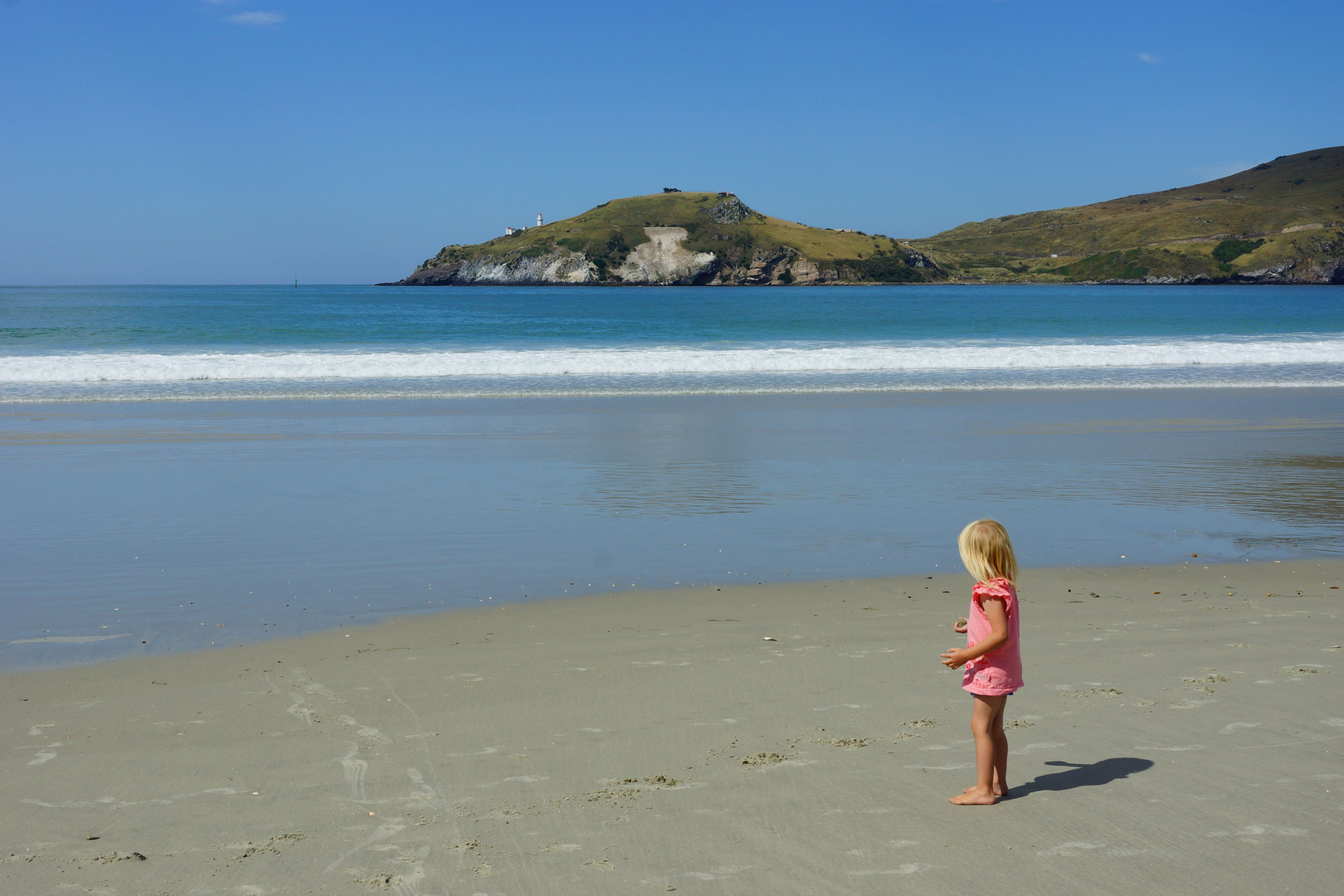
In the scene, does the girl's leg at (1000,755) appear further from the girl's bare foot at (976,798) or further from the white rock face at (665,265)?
the white rock face at (665,265)

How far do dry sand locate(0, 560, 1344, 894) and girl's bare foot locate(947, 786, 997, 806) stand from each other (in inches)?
1.4

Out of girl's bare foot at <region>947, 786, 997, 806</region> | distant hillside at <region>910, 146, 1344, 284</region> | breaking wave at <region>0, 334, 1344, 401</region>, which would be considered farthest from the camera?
distant hillside at <region>910, 146, 1344, 284</region>

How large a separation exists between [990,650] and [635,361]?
2516 centimetres

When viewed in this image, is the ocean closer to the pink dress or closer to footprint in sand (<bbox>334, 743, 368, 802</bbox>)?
footprint in sand (<bbox>334, 743, 368, 802</bbox>)

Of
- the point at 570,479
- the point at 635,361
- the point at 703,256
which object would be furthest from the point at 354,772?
the point at 703,256

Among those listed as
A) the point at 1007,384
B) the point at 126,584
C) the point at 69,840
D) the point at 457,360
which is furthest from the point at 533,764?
the point at 457,360

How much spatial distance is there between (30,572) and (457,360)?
20782mm

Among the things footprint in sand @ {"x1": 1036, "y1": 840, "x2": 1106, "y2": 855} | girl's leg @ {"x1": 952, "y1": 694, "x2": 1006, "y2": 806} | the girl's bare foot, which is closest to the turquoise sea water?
girl's leg @ {"x1": 952, "y1": 694, "x2": 1006, "y2": 806}

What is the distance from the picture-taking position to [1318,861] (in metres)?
3.09

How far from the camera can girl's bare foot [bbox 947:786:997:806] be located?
138 inches

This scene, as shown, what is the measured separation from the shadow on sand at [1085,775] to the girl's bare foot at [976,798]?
12 cm

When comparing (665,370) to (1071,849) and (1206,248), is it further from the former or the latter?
(1206,248)

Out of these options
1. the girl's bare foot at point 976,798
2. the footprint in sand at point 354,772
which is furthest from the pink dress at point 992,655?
the footprint in sand at point 354,772

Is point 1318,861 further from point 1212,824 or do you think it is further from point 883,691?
point 883,691
